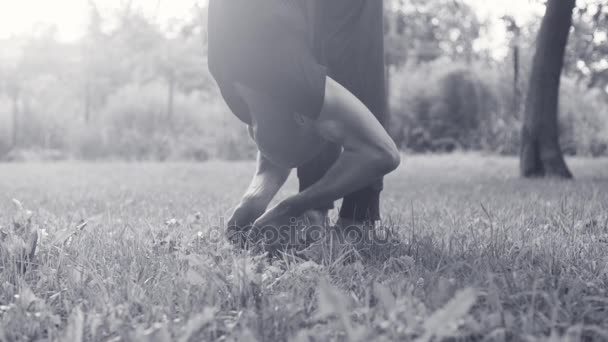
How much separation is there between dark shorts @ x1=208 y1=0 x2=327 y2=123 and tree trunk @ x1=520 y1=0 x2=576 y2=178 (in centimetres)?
549

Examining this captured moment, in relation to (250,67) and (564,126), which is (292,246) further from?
(564,126)

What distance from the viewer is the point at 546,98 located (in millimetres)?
6902

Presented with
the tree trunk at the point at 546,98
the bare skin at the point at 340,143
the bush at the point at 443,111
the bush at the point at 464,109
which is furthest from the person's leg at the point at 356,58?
the bush at the point at 443,111

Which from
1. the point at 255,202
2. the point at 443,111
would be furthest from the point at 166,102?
the point at 255,202

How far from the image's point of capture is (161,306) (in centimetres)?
138

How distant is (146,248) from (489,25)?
1368 inches

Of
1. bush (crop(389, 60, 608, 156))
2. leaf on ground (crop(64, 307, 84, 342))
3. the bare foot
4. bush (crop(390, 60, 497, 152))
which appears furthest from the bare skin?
bush (crop(390, 60, 497, 152))

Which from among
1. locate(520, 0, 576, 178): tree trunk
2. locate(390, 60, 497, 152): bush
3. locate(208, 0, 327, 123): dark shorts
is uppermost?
locate(208, 0, 327, 123): dark shorts

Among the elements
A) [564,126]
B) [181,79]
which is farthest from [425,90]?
[181,79]

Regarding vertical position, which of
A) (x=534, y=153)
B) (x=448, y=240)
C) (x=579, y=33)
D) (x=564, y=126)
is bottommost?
(x=564, y=126)

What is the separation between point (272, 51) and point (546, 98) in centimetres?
590

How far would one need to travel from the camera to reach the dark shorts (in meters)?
1.80

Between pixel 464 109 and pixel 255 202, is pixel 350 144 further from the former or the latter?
pixel 464 109

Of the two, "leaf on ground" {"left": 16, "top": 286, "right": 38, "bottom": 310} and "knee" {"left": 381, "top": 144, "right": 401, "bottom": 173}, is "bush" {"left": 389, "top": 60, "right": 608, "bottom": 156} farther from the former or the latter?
"leaf on ground" {"left": 16, "top": 286, "right": 38, "bottom": 310}
